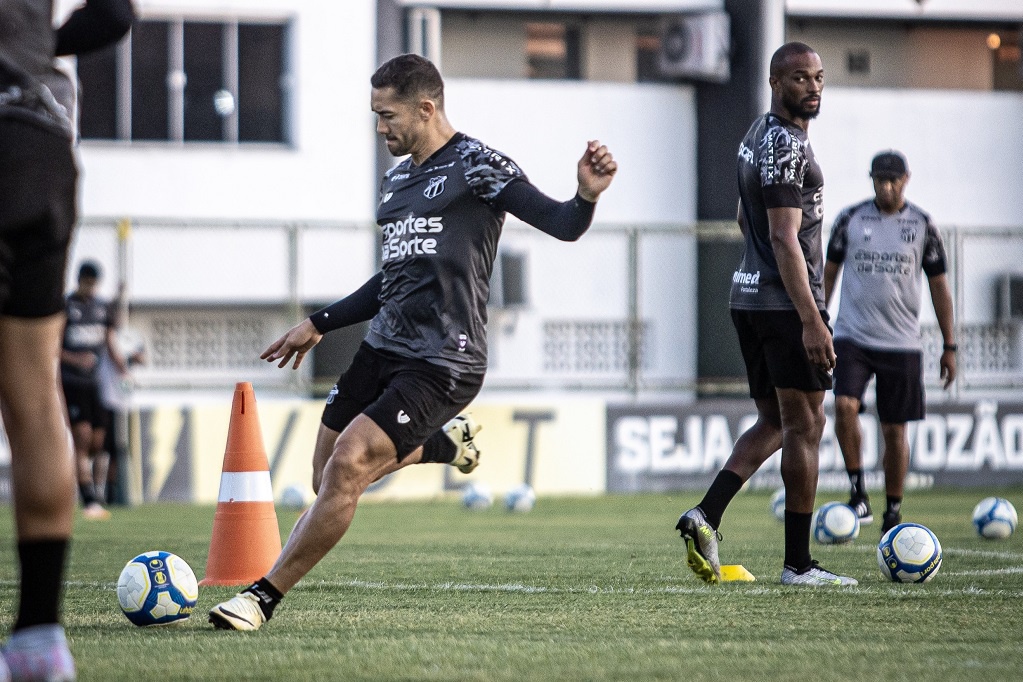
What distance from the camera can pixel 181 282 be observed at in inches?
813

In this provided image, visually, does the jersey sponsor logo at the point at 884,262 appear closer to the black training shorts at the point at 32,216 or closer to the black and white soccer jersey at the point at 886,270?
the black and white soccer jersey at the point at 886,270

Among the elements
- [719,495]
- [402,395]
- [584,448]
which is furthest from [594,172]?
[584,448]

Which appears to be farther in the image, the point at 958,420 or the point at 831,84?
the point at 831,84

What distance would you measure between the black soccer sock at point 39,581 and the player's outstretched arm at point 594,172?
1.98 m

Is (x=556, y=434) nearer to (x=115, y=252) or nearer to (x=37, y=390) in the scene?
(x=115, y=252)

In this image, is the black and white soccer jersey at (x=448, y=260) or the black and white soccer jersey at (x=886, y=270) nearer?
the black and white soccer jersey at (x=448, y=260)

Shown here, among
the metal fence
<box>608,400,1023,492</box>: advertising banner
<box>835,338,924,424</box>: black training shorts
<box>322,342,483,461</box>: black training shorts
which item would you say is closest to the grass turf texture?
A: <box>322,342,483,461</box>: black training shorts

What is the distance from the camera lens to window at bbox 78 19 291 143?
21.5 m

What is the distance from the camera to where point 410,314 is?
Answer: 5.78 metres

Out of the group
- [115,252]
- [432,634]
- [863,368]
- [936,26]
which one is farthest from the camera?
[936,26]

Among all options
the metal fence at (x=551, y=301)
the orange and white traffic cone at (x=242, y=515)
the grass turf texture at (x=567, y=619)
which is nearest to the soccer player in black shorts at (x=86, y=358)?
the metal fence at (x=551, y=301)

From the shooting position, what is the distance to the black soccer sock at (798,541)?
6.98 meters

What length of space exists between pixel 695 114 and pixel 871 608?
18274mm

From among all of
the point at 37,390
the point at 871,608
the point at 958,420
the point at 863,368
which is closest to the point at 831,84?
the point at 958,420
